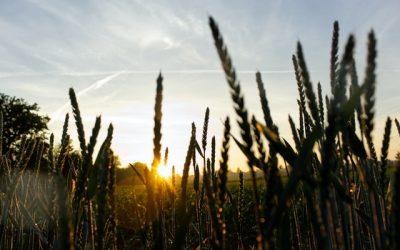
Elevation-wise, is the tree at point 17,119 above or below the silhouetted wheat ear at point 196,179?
above

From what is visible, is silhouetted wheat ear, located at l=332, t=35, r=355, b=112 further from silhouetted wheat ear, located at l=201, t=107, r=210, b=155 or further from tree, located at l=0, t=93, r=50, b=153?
tree, located at l=0, t=93, r=50, b=153

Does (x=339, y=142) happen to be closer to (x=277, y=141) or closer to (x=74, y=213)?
(x=277, y=141)

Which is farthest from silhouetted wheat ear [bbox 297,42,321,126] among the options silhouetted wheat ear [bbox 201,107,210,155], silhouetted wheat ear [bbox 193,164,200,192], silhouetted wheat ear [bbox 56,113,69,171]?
silhouetted wheat ear [bbox 193,164,200,192]

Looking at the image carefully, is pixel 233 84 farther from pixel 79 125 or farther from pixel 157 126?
pixel 79 125

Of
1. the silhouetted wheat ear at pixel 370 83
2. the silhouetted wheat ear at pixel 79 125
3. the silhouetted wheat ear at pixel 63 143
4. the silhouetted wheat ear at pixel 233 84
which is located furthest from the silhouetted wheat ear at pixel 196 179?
the silhouetted wheat ear at pixel 233 84

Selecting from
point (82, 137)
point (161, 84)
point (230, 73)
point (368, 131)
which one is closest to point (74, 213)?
point (82, 137)

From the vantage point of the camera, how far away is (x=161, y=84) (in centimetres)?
87

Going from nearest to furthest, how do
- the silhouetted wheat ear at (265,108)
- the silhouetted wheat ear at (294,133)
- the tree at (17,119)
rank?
the silhouetted wheat ear at (265,108), the silhouetted wheat ear at (294,133), the tree at (17,119)

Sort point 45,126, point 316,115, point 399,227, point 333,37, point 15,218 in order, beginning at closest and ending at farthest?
point 399,227 < point 316,115 < point 333,37 < point 15,218 < point 45,126

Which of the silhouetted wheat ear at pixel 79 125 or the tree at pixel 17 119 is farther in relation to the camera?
the tree at pixel 17 119

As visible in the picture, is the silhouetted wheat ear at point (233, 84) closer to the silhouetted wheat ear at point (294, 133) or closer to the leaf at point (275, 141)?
the leaf at point (275, 141)

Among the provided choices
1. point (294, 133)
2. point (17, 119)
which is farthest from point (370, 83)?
point (17, 119)

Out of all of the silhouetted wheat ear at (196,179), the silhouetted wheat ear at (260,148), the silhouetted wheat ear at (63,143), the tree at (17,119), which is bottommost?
the silhouetted wheat ear at (196,179)

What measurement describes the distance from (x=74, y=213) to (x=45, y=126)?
61.4m
